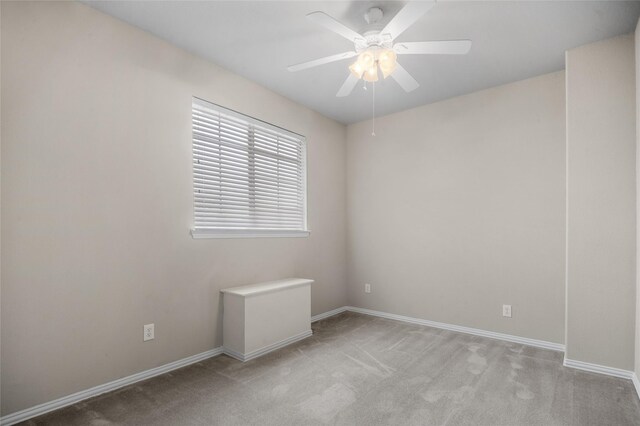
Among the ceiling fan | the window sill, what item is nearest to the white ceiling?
the ceiling fan

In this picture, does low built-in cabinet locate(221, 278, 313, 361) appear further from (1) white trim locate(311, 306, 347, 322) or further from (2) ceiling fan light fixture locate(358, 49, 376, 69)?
(2) ceiling fan light fixture locate(358, 49, 376, 69)

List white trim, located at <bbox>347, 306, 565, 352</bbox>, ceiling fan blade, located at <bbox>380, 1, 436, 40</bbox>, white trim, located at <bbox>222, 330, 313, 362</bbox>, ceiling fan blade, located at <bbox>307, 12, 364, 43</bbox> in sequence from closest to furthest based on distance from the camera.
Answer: ceiling fan blade, located at <bbox>380, 1, 436, 40</bbox> < ceiling fan blade, located at <bbox>307, 12, 364, 43</bbox> < white trim, located at <bbox>222, 330, 313, 362</bbox> < white trim, located at <bbox>347, 306, 565, 352</bbox>

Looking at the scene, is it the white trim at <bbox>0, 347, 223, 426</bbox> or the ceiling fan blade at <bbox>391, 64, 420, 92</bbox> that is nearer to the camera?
the white trim at <bbox>0, 347, 223, 426</bbox>

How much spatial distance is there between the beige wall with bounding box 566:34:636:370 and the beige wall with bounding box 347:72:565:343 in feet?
1.45

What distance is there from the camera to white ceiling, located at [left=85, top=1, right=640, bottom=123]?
2160mm

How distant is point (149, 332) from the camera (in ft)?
8.03

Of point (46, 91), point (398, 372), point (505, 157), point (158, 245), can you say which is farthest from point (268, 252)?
point (505, 157)

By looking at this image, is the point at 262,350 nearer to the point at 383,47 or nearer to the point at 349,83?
the point at 349,83

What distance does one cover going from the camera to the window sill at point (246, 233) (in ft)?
9.17

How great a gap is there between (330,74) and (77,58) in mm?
1945

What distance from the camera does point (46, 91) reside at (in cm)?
200

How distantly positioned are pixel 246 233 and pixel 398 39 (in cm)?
209

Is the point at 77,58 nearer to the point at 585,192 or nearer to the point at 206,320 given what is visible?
the point at 206,320

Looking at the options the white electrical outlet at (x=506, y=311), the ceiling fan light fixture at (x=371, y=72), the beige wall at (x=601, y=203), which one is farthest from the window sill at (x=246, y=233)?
the beige wall at (x=601, y=203)
